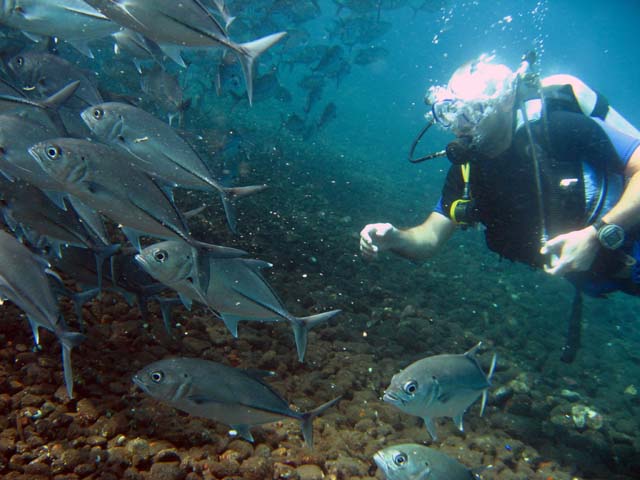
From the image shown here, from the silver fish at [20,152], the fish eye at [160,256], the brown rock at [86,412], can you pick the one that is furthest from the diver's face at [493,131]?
the brown rock at [86,412]

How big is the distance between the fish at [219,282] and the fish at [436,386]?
721 millimetres

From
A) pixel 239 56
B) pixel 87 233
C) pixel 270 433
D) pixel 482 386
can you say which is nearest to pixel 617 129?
pixel 482 386

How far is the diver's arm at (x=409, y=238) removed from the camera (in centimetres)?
367

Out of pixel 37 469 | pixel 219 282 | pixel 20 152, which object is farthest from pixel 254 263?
pixel 37 469

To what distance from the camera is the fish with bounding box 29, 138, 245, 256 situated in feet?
6.24

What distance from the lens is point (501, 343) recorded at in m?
6.27

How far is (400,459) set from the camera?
236cm

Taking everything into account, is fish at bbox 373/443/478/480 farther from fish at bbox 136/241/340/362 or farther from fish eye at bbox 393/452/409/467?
fish at bbox 136/241/340/362

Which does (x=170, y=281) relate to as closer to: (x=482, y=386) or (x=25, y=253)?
(x=25, y=253)

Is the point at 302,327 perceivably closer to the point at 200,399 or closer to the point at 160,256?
the point at 200,399

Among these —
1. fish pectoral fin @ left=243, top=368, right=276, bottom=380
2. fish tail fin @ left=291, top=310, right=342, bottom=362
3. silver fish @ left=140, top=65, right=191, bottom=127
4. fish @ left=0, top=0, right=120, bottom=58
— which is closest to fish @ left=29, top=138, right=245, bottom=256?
fish tail fin @ left=291, top=310, right=342, bottom=362

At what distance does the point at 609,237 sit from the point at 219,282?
9.49 feet

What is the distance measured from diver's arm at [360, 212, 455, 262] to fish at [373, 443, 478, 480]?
5.60 feet

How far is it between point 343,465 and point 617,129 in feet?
12.8
